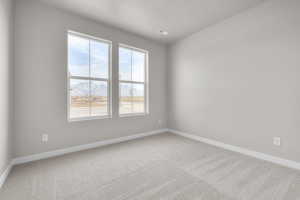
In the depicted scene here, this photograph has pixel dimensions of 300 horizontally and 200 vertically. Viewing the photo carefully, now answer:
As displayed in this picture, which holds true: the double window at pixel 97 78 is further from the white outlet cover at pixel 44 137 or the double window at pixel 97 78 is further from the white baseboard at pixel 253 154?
the white baseboard at pixel 253 154

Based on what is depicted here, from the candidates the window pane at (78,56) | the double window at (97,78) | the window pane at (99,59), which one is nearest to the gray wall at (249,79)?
the double window at (97,78)

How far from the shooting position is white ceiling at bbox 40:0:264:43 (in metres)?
2.42

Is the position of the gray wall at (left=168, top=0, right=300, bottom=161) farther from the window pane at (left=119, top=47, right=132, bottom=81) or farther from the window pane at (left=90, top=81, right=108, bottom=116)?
the window pane at (left=90, top=81, right=108, bottom=116)

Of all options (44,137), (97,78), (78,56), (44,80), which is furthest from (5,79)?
(97,78)

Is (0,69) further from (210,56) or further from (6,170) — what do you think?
(210,56)

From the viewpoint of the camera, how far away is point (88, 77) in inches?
118

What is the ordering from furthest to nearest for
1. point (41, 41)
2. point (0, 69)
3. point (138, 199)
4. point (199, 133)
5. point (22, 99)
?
point (199, 133) < point (41, 41) < point (22, 99) < point (0, 69) < point (138, 199)

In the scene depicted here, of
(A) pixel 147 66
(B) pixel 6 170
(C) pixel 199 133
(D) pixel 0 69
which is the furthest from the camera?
(A) pixel 147 66

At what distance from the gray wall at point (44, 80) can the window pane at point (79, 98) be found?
0.54 feet

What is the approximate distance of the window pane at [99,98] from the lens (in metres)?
3.07

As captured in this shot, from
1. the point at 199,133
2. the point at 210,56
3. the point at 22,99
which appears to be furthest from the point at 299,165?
the point at 22,99

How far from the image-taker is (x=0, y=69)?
171 cm

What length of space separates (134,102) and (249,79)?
8.86 ft

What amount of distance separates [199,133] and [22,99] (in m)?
3.79
